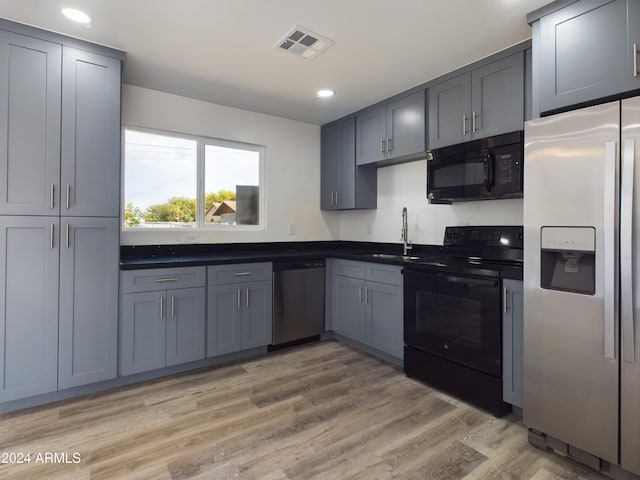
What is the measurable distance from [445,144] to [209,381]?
8.83ft

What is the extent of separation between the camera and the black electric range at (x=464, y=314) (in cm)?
218

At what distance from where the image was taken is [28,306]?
7.20ft

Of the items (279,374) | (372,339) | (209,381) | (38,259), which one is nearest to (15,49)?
(38,259)

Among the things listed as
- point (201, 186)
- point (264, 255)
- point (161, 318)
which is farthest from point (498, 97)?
point (161, 318)

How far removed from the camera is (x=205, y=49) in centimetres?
242

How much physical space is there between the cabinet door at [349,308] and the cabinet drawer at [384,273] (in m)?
0.15

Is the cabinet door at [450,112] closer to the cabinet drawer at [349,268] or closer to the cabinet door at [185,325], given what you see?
the cabinet drawer at [349,268]

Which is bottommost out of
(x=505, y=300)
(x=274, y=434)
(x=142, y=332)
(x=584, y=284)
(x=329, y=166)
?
(x=274, y=434)

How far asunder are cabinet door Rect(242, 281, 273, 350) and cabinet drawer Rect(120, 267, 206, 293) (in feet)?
1.44

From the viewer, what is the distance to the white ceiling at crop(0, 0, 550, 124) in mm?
1961

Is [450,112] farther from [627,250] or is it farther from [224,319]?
[224,319]

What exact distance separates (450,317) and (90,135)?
287 centimetres

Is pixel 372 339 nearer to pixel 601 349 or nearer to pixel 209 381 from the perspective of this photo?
pixel 209 381

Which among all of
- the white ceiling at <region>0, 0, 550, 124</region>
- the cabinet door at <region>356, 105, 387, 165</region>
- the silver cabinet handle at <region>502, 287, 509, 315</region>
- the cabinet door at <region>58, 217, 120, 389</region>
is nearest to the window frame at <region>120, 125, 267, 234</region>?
the white ceiling at <region>0, 0, 550, 124</region>
